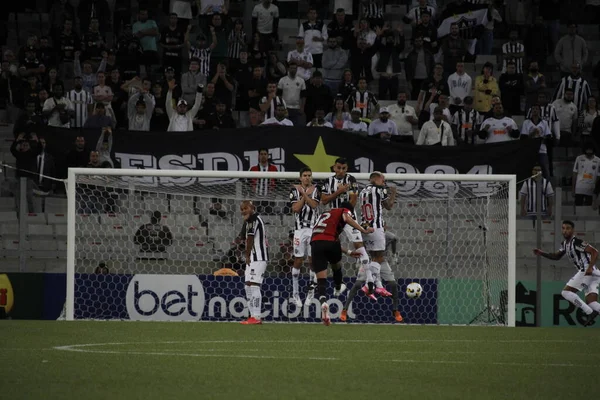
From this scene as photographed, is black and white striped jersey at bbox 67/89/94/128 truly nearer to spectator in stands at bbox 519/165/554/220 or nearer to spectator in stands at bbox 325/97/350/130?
spectator in stands at bbox 325/97/350/130

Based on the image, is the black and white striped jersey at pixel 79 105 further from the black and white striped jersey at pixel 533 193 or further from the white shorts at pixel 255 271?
the black and white striped jersey at pixel 533 193

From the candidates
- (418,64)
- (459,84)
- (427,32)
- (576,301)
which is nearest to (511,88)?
(459,84)

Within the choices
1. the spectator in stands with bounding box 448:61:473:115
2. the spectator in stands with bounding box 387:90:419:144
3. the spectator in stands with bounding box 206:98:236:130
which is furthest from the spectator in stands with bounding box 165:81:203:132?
the spectator in stands with bounding box 448:61:473:115

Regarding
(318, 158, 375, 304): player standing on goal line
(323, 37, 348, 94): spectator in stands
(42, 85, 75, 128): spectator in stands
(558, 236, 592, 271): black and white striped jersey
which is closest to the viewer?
(318, 158, 375, 304): player standing on goal line

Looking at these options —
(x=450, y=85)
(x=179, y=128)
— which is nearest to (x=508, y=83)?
(x=450, y=85)

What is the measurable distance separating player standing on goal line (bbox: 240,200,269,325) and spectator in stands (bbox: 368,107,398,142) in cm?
555

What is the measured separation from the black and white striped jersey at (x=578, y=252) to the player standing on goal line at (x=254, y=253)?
5120 millimetres

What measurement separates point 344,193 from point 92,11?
33.7 feet

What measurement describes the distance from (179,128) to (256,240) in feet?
18.1

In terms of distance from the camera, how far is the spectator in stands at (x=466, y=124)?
2083 centimetres

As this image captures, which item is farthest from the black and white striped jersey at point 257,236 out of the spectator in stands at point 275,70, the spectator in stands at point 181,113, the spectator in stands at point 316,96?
the spectator in stands at point 275,70

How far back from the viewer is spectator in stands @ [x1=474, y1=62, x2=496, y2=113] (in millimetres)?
21766

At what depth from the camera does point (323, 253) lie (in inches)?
560

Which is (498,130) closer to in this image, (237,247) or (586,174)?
(586,174)
